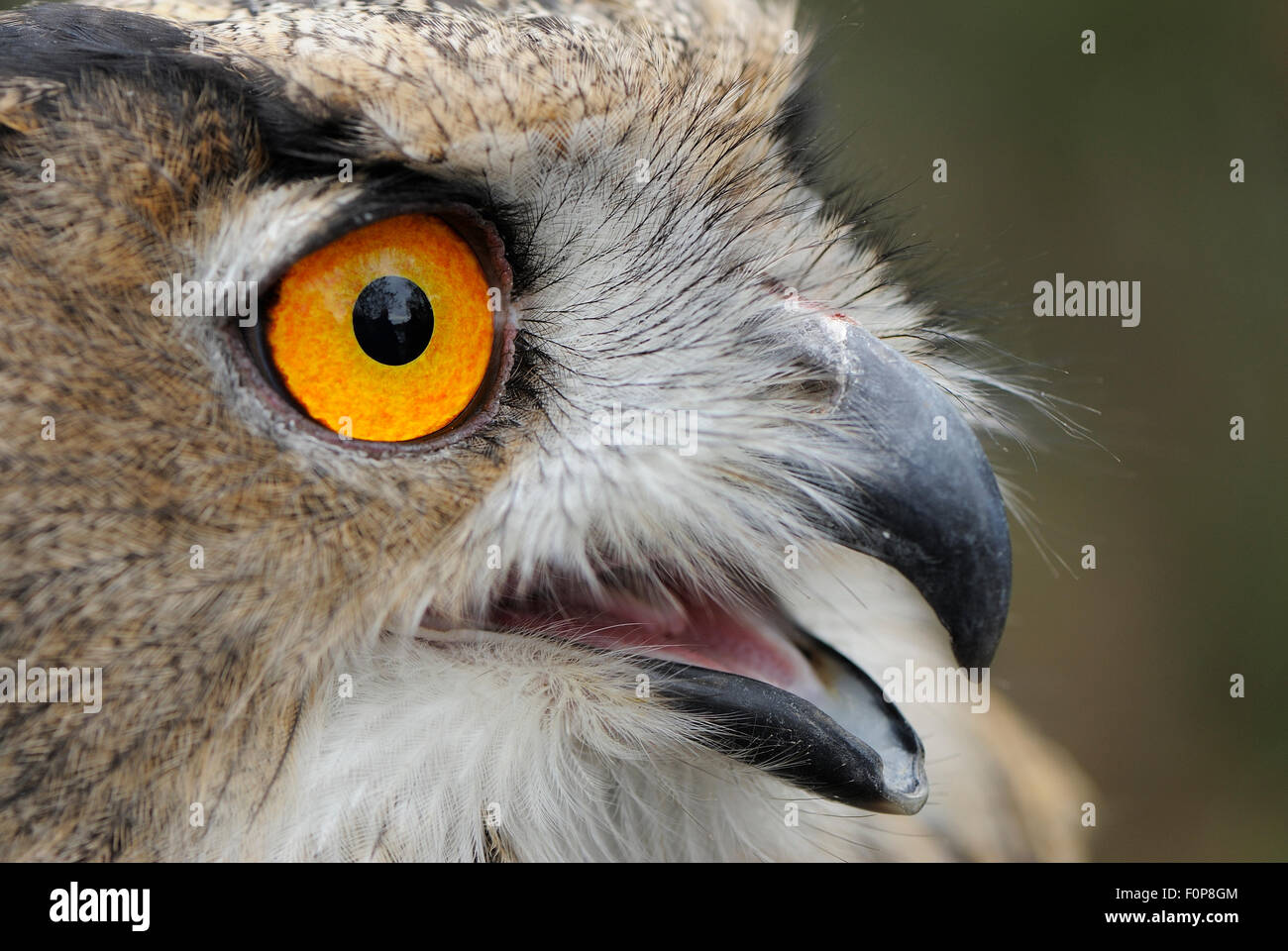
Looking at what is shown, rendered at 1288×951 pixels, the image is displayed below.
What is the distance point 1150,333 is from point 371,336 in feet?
12.7

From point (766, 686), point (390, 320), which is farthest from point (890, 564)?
point (390, 320)

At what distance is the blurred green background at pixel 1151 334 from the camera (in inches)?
168

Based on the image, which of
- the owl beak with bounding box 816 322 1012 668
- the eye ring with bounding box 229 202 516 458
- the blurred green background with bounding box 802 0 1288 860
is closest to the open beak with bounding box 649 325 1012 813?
the owl beak with bounding box 816 322 1012 668

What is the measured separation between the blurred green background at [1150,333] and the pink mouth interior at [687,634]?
290 centimetres

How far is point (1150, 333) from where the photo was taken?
4434mm

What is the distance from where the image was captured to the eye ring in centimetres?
132

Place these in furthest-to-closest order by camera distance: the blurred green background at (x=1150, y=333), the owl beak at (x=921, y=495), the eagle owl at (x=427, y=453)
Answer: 1. the blurred green background at (x=1150, y=333)
2. the owl beak at (x=921, y=495)
3. the eagle owl at (x=427, y=453)

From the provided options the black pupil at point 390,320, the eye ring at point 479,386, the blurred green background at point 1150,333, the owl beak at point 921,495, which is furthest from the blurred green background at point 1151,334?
the black pupil at point 390,320

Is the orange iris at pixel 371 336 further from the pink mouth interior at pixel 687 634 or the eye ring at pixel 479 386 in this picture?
the pink mouth interior at pixel 687 634

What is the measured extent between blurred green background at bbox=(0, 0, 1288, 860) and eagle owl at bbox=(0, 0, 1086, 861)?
9.52ft

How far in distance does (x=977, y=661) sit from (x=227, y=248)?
106 centimetres

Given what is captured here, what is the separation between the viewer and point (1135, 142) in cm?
439

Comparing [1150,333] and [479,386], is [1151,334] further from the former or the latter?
[479,386]

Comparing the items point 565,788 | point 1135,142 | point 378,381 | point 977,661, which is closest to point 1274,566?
point 1135,142
